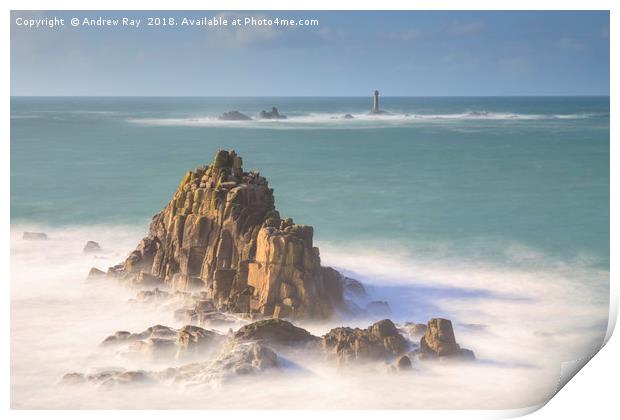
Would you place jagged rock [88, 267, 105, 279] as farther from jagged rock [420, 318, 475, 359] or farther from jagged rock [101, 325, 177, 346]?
jagged rock [420, 318, 475, 359]

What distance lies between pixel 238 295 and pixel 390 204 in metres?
3.88

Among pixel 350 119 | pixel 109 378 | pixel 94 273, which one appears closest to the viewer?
pixel 109 378

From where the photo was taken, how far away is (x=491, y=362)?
627 inches

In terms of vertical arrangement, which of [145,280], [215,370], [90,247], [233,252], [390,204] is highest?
[390,204]

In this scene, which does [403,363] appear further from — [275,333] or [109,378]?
[109,378]

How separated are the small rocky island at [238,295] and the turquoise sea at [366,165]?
1.52 meters

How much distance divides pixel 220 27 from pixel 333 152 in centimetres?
384

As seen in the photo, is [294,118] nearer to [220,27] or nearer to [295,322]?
[220,27]

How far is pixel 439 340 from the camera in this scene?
1564 cm

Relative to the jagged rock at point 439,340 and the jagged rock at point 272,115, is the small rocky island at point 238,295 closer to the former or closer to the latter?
the jagged rock at point 439,340

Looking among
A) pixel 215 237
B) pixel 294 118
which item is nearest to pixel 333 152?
pixel 294 118

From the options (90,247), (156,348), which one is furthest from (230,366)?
(90,247)

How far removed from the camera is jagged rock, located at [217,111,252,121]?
62.5ft

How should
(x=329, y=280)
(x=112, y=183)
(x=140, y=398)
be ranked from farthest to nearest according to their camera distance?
(x=112, y=183)
(x=329, y=280)
(x=140, y=398)
